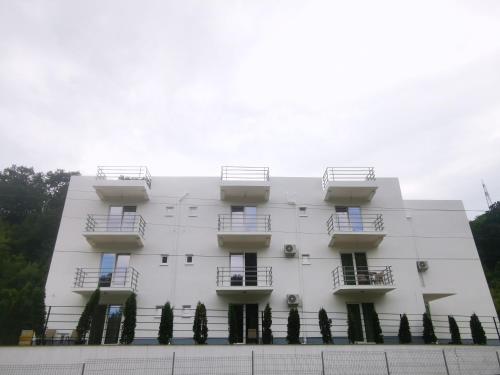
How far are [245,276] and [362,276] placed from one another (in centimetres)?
507

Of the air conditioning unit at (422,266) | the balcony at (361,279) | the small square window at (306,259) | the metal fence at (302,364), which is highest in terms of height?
the small square window at (306,259)

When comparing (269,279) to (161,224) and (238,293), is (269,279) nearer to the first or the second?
(238,293)

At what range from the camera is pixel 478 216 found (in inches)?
1335

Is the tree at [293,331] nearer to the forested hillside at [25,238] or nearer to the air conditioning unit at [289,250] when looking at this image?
the air conditioning unit at [289,250]

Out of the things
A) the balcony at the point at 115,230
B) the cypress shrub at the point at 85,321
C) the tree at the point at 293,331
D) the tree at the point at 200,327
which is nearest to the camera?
the cypress shrub at the point at 85,321

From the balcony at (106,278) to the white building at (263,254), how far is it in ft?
0.18

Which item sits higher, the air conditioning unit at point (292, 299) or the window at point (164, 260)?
the window at point (164, 260)

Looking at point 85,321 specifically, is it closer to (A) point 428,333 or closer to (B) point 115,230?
(B) point 115,230

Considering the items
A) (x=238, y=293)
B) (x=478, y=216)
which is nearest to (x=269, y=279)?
(x=238, y=293)

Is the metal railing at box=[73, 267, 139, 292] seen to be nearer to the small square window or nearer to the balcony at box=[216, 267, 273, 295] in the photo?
the balcony at box=[216, 267, 273, 295]

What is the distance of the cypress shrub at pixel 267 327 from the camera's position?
1339 centimetres

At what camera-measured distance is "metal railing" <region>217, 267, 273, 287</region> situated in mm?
15716

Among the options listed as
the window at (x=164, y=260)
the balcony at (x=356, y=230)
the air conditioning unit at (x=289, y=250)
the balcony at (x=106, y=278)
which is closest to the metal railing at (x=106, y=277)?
the balcony at (x=106, y=278)

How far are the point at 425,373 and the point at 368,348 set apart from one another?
6.26 feet
